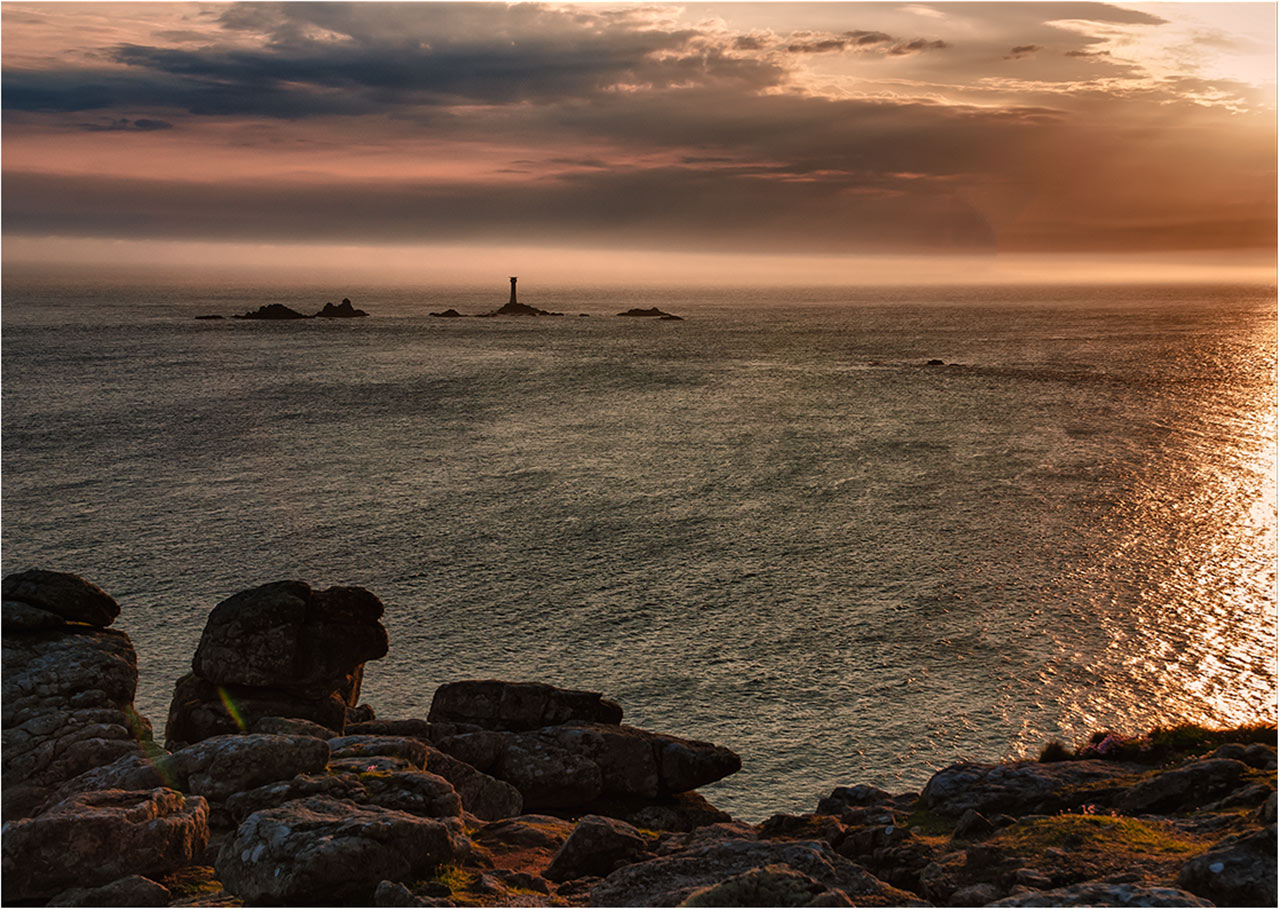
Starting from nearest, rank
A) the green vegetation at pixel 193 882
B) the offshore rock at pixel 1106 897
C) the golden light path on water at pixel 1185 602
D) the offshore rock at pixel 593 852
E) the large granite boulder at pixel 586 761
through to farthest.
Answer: the offshore rock at pixel 1106 897, the green vegetation at pixel 193 882, the offshore rock at pixel 593 852, the large granite boulder at pixel 586 761, the golden light path on water at pixel 1185 602

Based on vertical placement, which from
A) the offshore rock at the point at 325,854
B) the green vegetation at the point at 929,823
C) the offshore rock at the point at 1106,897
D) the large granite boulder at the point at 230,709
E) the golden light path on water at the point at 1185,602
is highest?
the offshore rock at the point at 1106,897

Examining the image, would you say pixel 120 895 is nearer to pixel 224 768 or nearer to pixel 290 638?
pixel 224 768

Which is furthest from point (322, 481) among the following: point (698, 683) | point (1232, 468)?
point (1232, 468)

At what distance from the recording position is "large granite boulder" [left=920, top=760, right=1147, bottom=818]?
21719mm

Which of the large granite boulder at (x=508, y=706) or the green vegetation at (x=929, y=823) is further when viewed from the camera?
the large granite boulder at (x=508, y=706)

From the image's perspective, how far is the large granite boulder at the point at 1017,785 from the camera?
71.3ft

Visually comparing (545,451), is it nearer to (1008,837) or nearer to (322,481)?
(322,481)

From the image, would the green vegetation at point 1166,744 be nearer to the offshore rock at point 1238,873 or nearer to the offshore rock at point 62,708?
the offshore rock at point 1238,873

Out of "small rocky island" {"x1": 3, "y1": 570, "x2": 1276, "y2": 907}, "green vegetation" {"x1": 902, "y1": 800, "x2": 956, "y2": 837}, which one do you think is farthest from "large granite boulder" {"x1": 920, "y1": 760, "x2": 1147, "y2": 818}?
"green vegetation" {"x1": 902, "y1": 800, "x2": 956, "y2": 837}

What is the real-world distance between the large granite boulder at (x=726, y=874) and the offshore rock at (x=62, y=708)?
14016 mm

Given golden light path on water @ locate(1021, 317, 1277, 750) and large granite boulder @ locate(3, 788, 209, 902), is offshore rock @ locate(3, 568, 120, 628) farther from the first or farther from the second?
golden light path on water @ locate(1021, 317, 1277, 750)

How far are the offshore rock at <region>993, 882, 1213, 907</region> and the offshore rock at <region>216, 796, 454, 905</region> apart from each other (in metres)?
10.3

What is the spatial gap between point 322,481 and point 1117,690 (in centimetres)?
6228

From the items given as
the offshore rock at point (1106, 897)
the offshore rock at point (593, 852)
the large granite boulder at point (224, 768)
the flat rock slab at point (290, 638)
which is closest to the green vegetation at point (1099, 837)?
the offshore rock at point (1106, 897)
